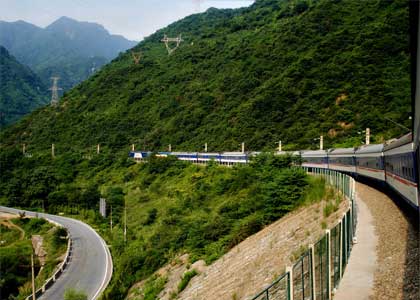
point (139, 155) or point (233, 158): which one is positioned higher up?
point (139, 155)

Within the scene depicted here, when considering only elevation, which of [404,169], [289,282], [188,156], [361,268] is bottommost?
[361,268]

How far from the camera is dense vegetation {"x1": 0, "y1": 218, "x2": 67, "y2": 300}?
32.2 meters

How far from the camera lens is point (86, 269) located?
32438mm

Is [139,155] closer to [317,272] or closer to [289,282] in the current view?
[317,272]

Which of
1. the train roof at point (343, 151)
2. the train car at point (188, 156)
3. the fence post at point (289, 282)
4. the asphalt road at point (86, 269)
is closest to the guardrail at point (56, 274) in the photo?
the asphalt road at point (86, 269)

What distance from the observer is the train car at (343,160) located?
91.1ft

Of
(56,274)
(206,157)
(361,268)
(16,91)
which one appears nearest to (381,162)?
(361,268)

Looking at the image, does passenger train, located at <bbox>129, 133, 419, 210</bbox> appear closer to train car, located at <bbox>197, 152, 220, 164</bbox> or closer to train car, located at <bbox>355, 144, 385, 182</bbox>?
train car, located at <bbox>355, 144, 385, 182</bbox>

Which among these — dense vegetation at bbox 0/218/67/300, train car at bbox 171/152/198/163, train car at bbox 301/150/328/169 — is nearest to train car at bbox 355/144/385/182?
train car at bbox 301/150/328/169

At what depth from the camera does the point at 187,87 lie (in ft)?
285

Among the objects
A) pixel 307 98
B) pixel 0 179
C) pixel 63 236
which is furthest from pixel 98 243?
pixel 0 179

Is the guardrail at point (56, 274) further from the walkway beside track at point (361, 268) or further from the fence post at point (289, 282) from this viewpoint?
the fence post at point (289, 282)

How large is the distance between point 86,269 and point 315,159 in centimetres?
2062

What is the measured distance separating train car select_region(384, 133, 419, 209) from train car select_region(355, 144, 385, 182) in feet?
6.85
